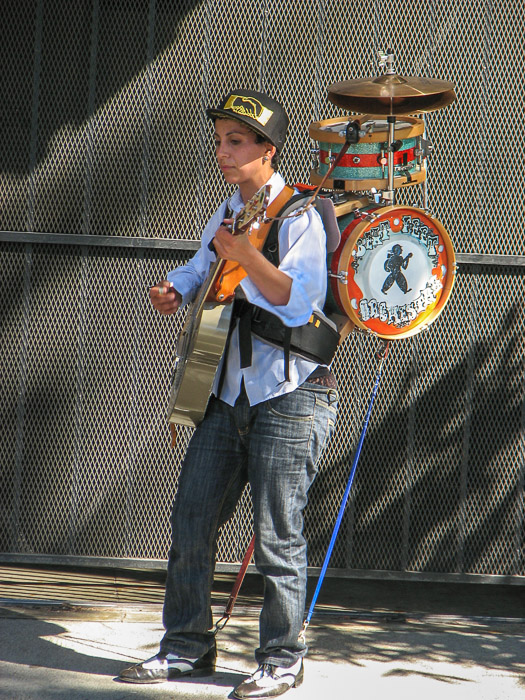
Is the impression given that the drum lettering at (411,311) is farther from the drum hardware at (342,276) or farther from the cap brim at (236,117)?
the cap brim at (236,117)

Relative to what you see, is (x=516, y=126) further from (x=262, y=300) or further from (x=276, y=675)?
(x=276, y=675)

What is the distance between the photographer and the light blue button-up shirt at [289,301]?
3027 mm

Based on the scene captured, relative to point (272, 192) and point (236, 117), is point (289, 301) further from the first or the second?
point (236, 117)

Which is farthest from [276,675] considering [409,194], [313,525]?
[409,194]

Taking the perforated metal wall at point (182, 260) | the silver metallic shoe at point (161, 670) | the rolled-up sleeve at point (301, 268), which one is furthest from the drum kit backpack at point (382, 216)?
the silver metallic shoe at point (161, 670)

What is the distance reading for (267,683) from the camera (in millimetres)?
3268

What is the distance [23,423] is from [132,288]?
0.86m

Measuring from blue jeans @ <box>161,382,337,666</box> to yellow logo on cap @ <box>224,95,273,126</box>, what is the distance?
97 cm

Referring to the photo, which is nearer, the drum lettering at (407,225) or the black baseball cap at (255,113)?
the black baseball cap at (255,113)

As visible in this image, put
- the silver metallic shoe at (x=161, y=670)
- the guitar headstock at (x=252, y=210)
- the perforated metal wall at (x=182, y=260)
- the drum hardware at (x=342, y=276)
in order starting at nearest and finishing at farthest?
1. the guitar headstock at (x=252, y=210)
2. the drum hardware at (x=342, y=276)
3. the silver metallic shoe at (x=161, y=670)
4. the perforated metal wall at (x=182, y=260)

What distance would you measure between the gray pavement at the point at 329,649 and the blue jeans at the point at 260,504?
0.28 meters

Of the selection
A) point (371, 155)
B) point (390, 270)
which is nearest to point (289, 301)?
point (390, 270)

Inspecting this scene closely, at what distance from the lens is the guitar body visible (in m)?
3.13

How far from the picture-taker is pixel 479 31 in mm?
4340
